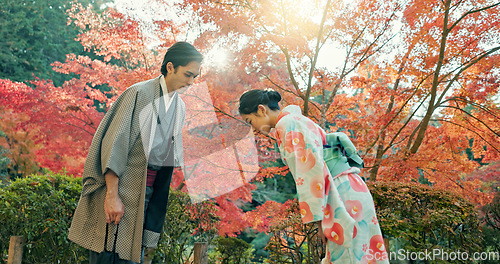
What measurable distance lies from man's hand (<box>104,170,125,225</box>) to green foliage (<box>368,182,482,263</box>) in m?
2.54

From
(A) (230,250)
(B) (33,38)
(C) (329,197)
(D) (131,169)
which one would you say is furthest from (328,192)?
(B) (33,38)

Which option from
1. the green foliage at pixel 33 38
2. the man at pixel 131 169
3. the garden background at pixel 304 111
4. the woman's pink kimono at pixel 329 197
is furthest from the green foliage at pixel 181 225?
the green foliage at pixel 33 38

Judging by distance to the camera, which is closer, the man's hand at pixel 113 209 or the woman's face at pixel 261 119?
the man's hand at pixel 113 209

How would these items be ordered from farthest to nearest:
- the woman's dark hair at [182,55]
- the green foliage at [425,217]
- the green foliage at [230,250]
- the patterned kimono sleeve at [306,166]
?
the green foliage at [230,250] < the green foliage at [425,217] < the woman's dark hair at [182,55] < the patterned kimono sleeve at [306,166]

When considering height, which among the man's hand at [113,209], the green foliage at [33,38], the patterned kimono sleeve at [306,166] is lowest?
the man's hand at [113,209]

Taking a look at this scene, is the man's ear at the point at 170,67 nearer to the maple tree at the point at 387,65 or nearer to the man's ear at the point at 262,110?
the man's ear at the point at 262,110

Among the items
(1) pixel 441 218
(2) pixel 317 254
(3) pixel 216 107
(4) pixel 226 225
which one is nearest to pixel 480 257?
(1) pixel 441 218

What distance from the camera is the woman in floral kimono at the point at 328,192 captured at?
1.61 meters

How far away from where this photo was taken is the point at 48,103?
247 inches

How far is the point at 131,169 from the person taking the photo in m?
1.57

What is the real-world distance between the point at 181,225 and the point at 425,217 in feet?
8.51

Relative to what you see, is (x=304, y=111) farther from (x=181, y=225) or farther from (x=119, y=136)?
(x=119, y=136)

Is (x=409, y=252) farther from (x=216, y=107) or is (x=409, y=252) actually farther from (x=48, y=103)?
(x=48, y=103)

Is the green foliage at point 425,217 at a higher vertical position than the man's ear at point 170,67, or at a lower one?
lower
